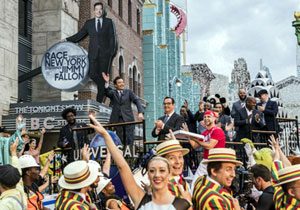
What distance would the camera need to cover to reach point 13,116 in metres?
20.2

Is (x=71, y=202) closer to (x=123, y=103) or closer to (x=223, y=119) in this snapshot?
(x=123, y=103)

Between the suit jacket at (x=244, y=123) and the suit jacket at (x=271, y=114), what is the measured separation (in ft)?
0.86

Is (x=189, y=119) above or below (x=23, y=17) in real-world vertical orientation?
below

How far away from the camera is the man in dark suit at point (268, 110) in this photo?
13.0 m

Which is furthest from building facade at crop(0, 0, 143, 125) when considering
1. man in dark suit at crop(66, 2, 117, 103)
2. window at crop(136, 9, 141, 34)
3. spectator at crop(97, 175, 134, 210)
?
spectator at crop(97, 175, 134, 210)

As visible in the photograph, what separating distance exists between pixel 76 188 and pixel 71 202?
0.21 m

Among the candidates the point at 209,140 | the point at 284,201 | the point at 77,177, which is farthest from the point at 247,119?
the point at 284,201

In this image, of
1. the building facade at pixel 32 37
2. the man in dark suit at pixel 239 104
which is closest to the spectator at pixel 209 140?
the man in dark suit at pixel 239 104

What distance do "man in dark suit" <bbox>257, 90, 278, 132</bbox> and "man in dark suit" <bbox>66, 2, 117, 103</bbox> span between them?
24.6 ft

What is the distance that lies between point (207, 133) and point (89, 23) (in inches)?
500

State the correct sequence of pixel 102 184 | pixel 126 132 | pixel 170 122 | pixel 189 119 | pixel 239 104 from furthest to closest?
pixel 189 119 → pixel 239 104 → pixel 126 132 → pixel 170 122 → pixel 102 184

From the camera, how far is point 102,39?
20156 mm

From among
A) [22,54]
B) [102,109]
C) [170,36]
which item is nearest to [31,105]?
[102,109]

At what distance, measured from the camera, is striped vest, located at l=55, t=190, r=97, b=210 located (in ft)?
18.6
